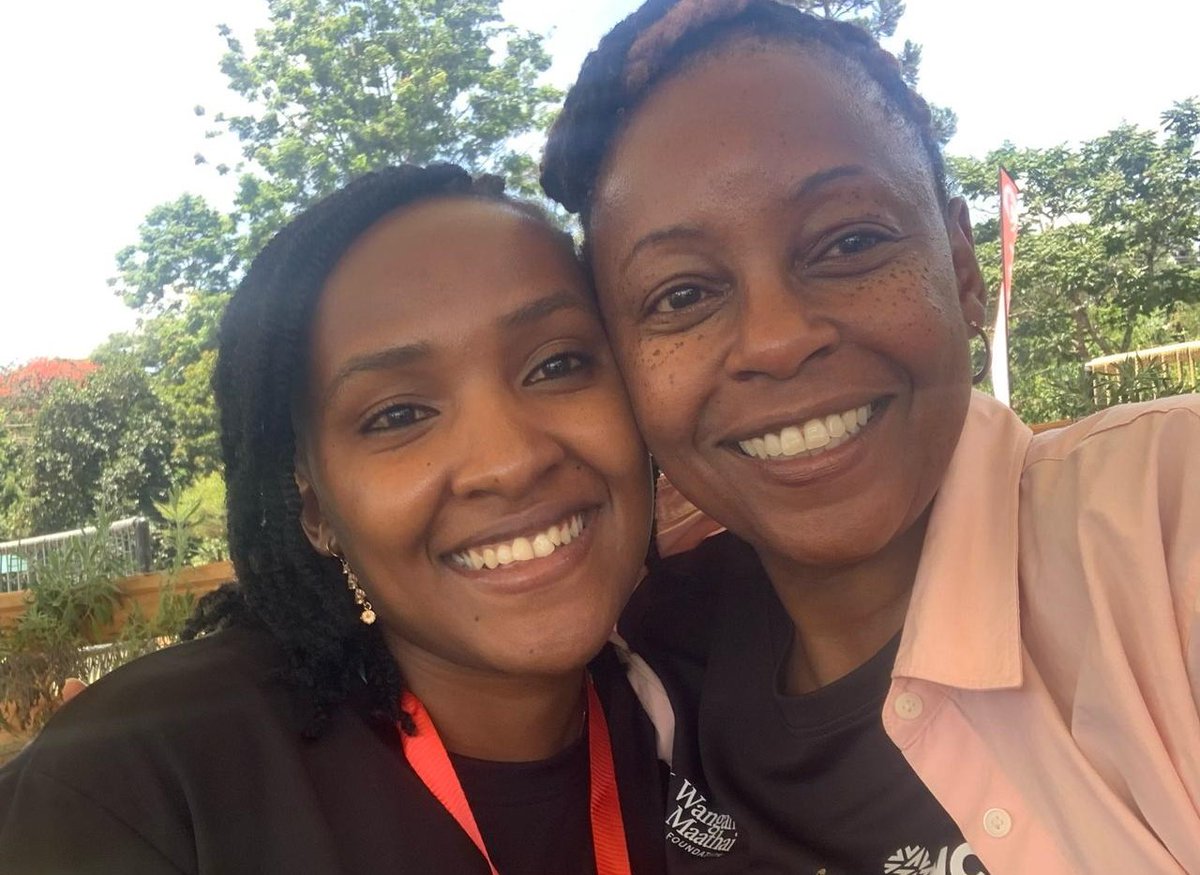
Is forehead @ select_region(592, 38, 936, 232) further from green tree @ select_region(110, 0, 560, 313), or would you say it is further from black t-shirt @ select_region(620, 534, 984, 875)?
black t-shirt @ select_region(620, 534, 984, 875)

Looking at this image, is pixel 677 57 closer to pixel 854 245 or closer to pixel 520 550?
pixel 854 245

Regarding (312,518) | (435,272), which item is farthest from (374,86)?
(312,518)

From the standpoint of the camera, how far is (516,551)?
1283 millimetres

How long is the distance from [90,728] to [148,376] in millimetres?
1000

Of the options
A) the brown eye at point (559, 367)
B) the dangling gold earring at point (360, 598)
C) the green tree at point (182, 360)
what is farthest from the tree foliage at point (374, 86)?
the dangling gold earring at point (360, 598)

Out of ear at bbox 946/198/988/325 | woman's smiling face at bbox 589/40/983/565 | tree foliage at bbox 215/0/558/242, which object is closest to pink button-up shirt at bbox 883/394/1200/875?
woman's smiling face at bbox 589/40/983/565

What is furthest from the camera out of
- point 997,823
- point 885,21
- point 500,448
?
point 885,21

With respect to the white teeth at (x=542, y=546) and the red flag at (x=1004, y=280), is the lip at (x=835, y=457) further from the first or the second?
the red flag at (x=1004, y=280)

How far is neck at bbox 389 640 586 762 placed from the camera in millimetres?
1429

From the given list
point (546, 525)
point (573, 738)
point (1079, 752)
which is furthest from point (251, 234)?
point (1079, 752)

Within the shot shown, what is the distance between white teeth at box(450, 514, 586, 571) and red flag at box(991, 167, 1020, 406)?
112cm

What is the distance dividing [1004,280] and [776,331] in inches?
52.0

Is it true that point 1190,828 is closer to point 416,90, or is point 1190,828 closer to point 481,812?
point 481,812

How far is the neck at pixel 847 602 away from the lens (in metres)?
1.32
